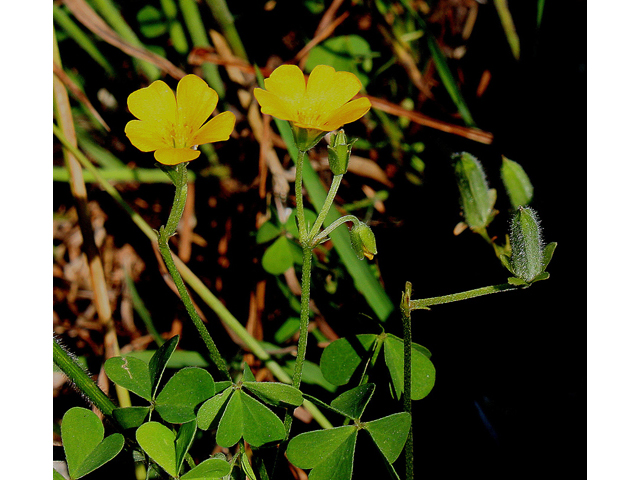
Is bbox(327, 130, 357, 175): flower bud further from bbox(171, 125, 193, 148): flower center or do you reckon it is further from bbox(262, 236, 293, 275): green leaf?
bbox(262, 236, 293, 275): green leaf

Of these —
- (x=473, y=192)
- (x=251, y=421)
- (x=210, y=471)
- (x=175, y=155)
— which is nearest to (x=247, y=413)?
(x=251, y=421)

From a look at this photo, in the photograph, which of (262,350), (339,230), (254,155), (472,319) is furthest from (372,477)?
(254,155)

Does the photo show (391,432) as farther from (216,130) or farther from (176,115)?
(176,115)

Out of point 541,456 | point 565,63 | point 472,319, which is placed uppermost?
point 565,63

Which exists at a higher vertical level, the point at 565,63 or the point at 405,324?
the point at 565,63

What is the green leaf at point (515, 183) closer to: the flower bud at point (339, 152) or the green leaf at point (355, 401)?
the flower bud at point (339, 152)

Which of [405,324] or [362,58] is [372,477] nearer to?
[405,324]

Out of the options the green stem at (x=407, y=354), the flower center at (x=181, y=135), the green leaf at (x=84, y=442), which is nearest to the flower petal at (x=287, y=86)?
the flower center at (x=181, y=135)
